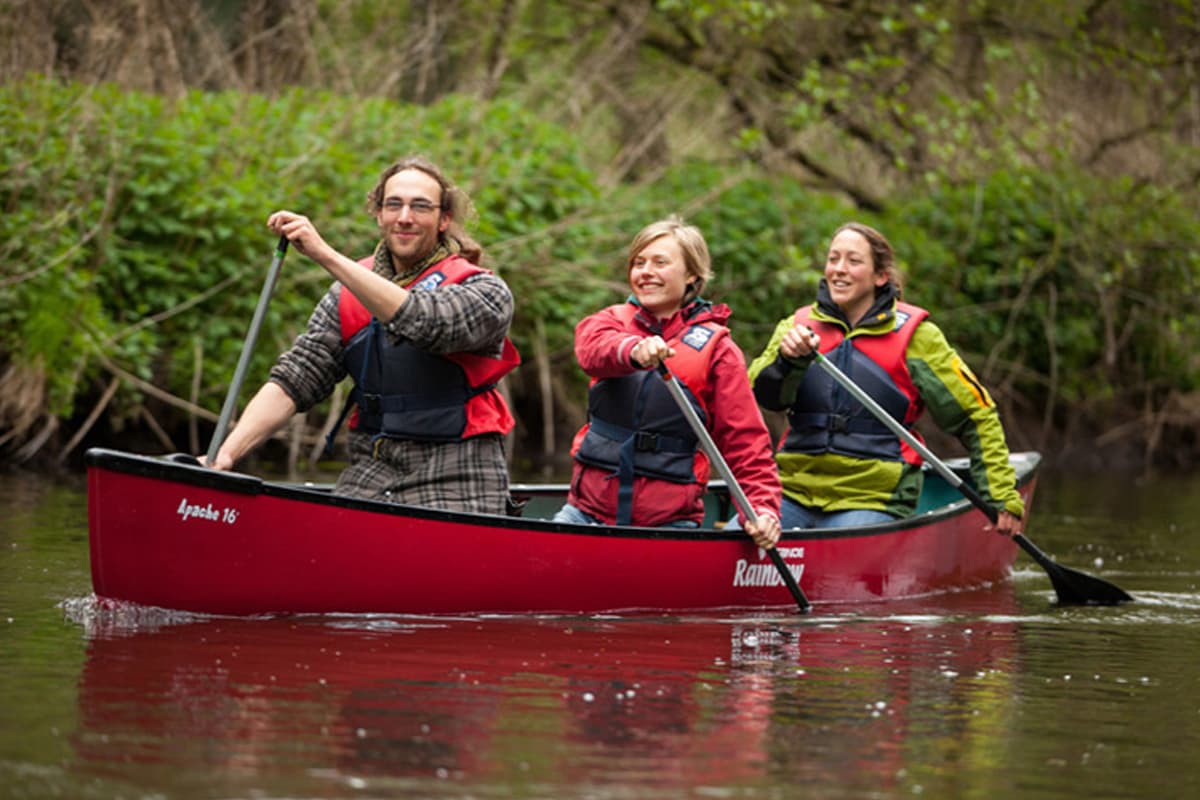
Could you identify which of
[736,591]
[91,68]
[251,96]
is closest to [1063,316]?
[251,96]

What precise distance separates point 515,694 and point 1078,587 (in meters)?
3.26

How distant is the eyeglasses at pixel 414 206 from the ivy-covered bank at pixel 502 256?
3360 millimetres

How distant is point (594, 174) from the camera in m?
13.0

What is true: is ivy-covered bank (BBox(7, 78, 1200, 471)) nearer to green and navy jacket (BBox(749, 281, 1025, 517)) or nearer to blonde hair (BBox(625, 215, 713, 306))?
green and navy jacket (BBox(749, 281, 1025, 517))

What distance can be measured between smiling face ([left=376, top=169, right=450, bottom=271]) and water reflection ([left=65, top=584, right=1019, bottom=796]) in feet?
3.70

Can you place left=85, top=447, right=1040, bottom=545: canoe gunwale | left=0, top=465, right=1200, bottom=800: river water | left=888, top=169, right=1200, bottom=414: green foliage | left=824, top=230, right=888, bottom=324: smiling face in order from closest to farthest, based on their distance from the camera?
left=0, top=465, right=1200, bottom=800: river water, left=85, top=447, right=1040, bottom=545: canoe gunwale, left=824, top=230, right=888, bottom=324: smiling face, left=888, top=169, right=1200, bottom=414: green foliage

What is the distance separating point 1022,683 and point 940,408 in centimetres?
191

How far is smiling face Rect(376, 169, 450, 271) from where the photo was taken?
5.64 m

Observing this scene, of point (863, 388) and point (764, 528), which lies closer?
point (764, 528)

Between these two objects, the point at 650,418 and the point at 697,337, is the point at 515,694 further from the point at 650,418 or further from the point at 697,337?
the point at 697,337

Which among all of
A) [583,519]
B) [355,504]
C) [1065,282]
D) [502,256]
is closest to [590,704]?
[355,504]

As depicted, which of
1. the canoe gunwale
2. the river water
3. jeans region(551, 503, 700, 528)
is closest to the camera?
the river water

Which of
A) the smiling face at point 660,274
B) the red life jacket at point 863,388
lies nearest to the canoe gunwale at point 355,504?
the red life jacket at point 863,388

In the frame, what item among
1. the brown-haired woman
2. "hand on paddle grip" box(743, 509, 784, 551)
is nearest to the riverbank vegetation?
the brown-haired woman
